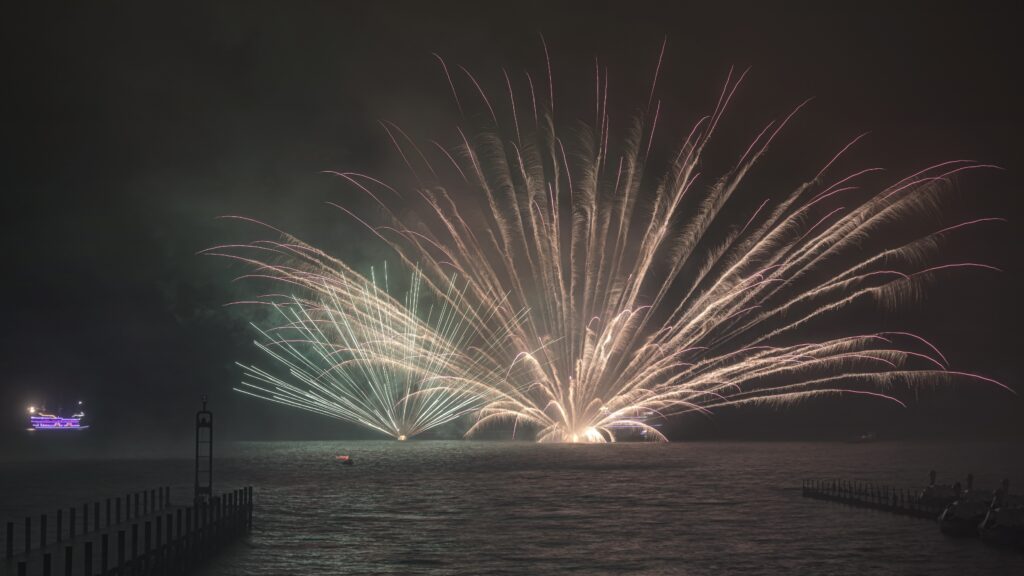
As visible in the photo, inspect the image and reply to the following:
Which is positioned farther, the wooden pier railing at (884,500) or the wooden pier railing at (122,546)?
the wooden pier railing at (884,500)

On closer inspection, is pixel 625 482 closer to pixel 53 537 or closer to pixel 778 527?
pixel 778 527

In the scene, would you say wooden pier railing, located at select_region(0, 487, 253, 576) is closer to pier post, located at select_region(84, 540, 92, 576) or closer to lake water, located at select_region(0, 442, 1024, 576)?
pier post, located at select_region(84, 540, 92, 576)

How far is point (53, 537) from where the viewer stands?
48.3 meters

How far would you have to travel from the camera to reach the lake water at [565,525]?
42.9m

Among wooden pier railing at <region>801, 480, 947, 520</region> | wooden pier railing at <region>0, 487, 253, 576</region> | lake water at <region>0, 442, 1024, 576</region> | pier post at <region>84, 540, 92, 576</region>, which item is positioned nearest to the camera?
pier post at <region>84, 540, 92, 576</region>

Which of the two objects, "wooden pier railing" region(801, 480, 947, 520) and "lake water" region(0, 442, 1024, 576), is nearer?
"lake water" region(0, 442, 1024, 576)

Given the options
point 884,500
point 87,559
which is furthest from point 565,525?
point 87,559

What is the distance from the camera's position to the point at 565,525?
5709cm

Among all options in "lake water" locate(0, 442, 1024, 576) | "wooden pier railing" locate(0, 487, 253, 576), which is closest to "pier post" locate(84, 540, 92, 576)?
"wooden pier railing" locate(0, 487, 253, 576)

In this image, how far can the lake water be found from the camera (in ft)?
141

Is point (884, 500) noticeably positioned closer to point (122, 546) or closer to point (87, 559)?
point (122, 546)

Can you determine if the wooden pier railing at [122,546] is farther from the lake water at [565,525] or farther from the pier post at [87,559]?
the lake water at [565,525]

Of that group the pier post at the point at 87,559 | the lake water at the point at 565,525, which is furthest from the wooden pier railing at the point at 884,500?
the pier post at the point at 87,559

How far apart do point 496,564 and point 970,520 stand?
2553cm
